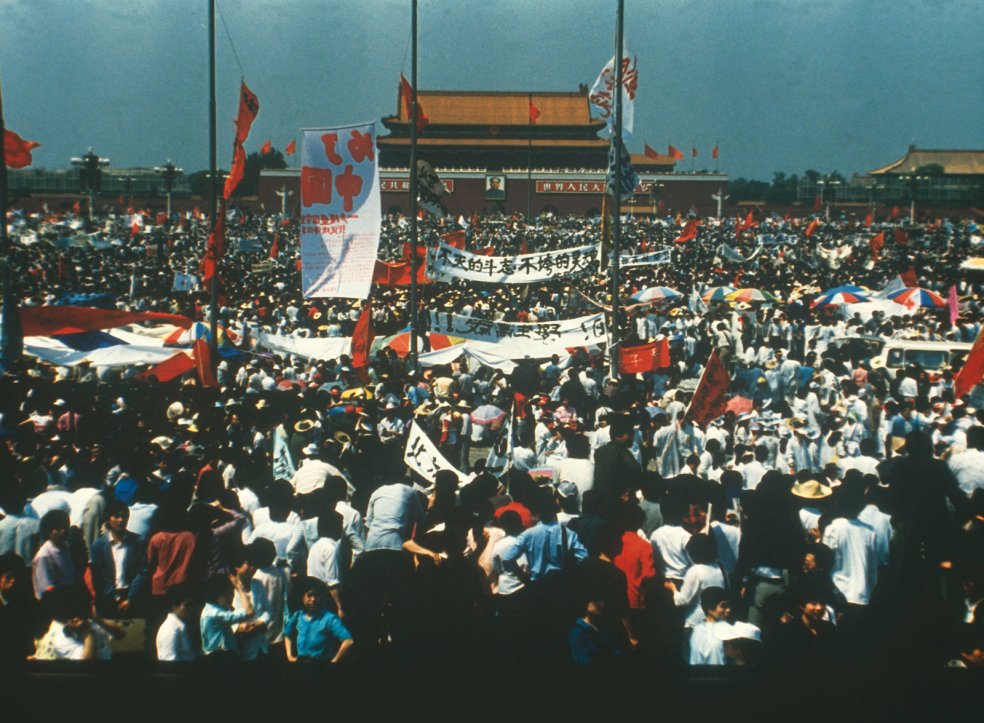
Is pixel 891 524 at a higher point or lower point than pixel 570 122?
lower

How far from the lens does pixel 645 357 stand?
11375mm

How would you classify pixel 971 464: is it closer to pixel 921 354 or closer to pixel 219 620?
pixel 219 620

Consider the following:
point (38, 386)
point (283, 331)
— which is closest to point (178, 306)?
point (283, 331)

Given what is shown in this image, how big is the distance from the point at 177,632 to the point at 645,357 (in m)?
7.93

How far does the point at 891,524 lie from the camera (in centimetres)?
561

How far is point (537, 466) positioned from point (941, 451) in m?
3.74

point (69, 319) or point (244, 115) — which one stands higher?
point (244, 115)

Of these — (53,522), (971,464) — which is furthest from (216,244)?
(971,464)

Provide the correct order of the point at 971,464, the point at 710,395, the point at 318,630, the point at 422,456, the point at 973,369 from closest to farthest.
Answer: the point at 318,630
the point at 971,464
the point at 422,456
the point at 973,369
the point at 710,395

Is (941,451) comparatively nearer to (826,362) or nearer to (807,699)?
(826,362)

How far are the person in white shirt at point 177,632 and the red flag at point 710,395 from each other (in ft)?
16.3

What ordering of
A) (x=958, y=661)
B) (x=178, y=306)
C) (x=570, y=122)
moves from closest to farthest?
1. (x=958, y=661)
2. (x=178, y=306)
3. (x=570, y=122)

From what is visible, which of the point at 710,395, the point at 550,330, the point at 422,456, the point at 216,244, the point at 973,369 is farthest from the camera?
the point at 550,330

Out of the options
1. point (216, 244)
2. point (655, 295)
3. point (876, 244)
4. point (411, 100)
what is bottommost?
point (655, 295)
